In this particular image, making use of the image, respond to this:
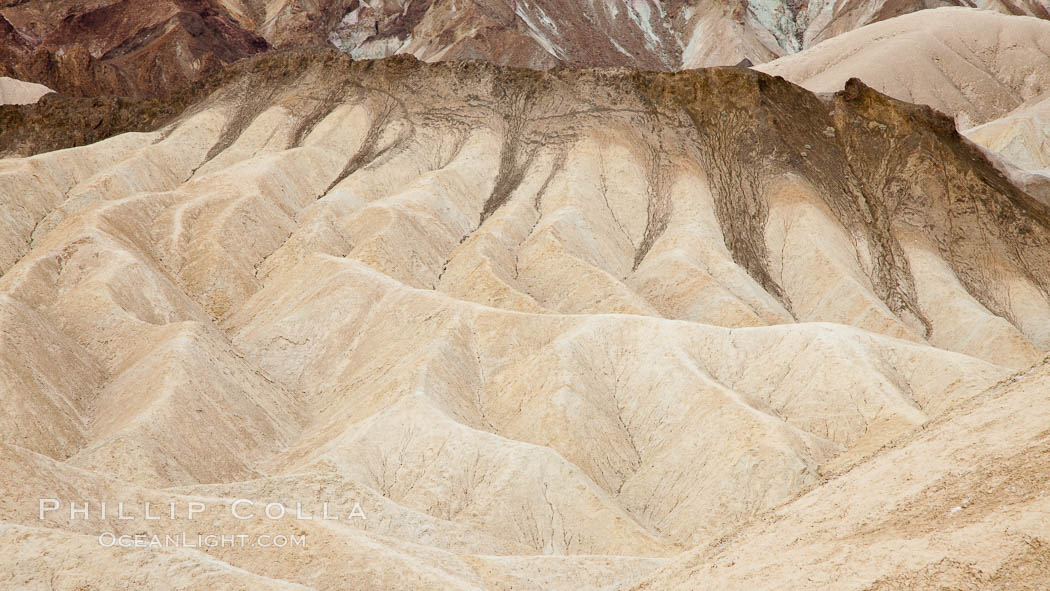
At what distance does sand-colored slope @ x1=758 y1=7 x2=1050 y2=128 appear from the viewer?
109 metres

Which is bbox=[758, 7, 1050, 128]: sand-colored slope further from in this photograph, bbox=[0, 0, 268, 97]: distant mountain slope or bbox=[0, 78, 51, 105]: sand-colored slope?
bbox=[0, 78, 51, 105]: sand-colored slope

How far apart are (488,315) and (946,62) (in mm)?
88912

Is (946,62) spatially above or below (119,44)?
below

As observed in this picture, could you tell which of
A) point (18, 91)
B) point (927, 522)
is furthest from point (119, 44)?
point (927, 522)

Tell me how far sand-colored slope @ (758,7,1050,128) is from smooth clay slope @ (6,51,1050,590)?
38806 mm

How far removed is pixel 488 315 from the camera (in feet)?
160

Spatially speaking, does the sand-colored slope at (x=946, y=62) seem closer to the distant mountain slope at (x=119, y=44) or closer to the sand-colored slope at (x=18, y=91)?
the distant mountain slope at (x=119, y=44)

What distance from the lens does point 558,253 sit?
59875 mm

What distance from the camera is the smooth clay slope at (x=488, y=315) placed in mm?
30656

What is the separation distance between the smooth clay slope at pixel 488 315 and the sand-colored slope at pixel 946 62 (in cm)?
3881

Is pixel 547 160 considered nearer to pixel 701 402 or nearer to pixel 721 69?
pixel 721 69

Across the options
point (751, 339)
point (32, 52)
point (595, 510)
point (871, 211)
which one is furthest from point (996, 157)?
point (32, 52)

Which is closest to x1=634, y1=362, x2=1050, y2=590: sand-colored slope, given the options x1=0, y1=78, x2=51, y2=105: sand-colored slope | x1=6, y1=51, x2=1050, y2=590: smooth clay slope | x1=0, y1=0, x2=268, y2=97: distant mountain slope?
x1=6, y1=51, x2=1050, y2=590: smooth clay slope

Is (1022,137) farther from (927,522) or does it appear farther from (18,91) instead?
(18,91)
